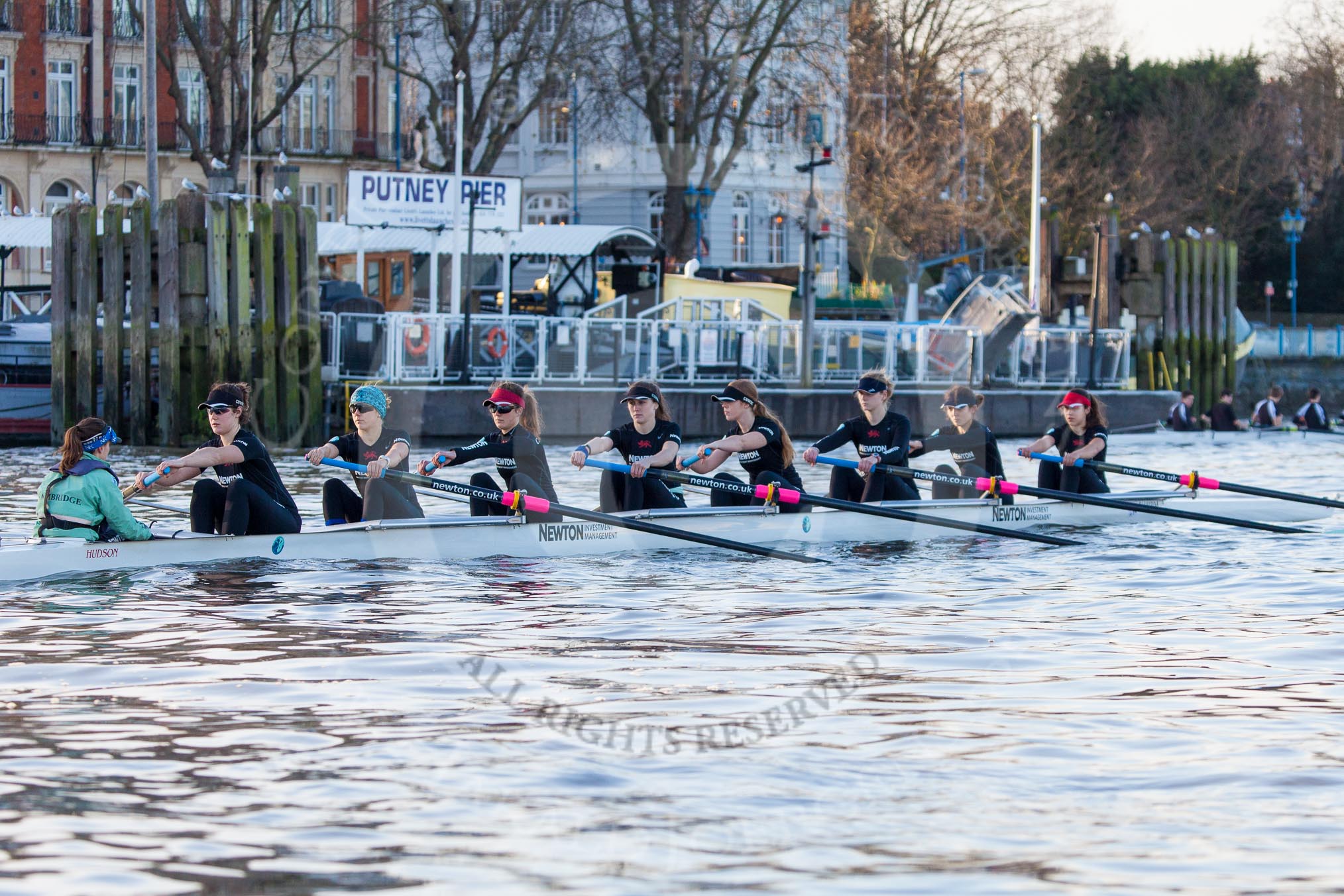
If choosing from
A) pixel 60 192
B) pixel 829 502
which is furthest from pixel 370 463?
pixel 60 192

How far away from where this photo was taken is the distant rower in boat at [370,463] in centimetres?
1255

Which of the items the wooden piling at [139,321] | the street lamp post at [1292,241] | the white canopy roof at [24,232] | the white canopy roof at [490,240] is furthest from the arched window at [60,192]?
the street lamp post at [1292,241]

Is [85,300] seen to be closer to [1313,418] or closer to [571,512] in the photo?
[571,512]

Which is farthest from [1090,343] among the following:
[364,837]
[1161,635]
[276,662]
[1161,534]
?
[364,837]

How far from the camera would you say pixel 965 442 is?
1541 centimetres

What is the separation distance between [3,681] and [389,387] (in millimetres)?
17532

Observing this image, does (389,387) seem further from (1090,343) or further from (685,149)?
(685,149)

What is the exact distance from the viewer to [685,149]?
140 feet

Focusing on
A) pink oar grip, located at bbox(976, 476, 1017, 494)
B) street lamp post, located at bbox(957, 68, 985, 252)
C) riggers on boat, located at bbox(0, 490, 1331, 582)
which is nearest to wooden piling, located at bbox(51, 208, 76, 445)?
riggers on boat, located at bbox(0, 490, 1331, 582)

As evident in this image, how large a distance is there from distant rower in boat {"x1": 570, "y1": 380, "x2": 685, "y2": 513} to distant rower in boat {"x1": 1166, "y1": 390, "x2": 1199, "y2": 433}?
20.0 meters

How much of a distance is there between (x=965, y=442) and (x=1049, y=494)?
982mm

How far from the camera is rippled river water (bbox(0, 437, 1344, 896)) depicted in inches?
232

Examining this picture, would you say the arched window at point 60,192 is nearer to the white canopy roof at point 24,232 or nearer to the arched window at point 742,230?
the white canopy roof at point 24,232

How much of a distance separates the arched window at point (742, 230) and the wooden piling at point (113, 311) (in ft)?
123
